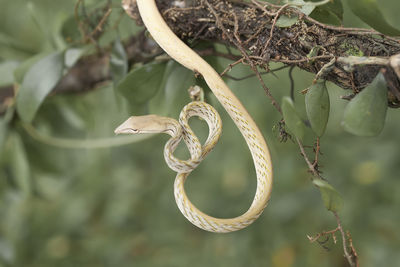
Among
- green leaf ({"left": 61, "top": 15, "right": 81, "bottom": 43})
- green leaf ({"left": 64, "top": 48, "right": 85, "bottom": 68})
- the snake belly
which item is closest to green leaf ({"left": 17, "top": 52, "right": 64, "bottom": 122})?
green leaf ({"left": 64, "top": 48, "right": 85, "bottom": 68})

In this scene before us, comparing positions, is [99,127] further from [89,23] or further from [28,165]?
[89,23]

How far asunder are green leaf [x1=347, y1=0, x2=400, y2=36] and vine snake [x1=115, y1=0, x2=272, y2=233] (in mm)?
212

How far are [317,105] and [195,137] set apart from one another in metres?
0.19

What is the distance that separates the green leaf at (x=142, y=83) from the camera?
854 millimetres

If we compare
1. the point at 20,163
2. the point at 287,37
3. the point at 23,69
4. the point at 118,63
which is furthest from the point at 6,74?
the point at 287,37

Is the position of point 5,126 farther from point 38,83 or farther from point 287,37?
point 287,37

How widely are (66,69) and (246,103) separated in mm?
894

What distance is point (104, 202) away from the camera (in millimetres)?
2371

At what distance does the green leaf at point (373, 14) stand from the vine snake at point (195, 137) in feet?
0.70

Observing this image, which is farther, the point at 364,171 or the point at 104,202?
the point at 104,202

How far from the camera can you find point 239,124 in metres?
0.69

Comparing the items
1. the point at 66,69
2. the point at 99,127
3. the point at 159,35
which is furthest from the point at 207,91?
the point at 99,127

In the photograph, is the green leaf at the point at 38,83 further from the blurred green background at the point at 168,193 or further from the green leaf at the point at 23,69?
the blurred green background at the point at 168,193

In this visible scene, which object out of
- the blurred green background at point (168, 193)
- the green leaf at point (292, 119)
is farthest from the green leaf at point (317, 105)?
the blurred green background at point (168, 193)
